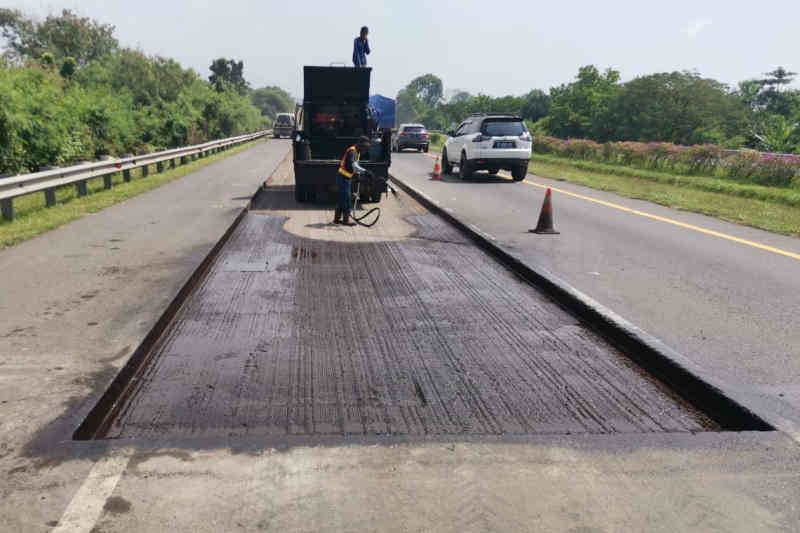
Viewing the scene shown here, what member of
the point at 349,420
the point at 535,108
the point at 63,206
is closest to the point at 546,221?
the point at 349,420

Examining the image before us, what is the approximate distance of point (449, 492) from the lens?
2994 mm

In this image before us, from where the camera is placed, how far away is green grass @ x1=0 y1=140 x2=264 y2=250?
9880 millimetres

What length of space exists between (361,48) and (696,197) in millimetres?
9414

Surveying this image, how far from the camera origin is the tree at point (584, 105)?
63375 millimetres

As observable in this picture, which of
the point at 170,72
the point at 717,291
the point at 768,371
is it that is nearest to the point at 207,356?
the point at 768,371

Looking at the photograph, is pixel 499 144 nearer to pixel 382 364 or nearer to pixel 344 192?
pixel 344 192

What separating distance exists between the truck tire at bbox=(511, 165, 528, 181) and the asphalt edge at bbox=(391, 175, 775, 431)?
1285 centimetres

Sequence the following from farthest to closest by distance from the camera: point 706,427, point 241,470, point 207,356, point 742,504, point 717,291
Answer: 1. point 717,291
2. point 207,356
3. point 706,427
4. point 241,470
5. point 742,504

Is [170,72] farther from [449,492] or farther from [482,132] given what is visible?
[449,492]

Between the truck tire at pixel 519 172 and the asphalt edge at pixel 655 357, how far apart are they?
12849 millimetres

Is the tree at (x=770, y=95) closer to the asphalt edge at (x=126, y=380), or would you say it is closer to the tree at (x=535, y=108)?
the tree at (x=535, y=108)

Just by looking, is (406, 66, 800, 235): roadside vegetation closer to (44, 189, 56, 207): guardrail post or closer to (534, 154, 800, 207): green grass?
(534, 154, 800, 207): green grass

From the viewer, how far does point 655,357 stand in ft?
16.1

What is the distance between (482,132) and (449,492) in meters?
17.7
